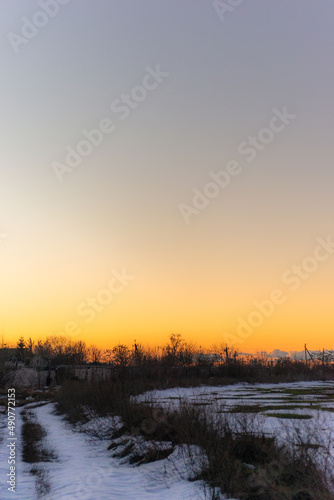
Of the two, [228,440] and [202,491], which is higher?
[228,440]

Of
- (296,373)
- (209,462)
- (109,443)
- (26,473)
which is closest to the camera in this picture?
(209,462)

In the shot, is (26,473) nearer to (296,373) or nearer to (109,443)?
(109,443)

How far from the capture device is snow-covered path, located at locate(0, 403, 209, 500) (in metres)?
10.1

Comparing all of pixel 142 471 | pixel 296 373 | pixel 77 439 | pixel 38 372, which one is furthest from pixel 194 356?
pixel 142 471

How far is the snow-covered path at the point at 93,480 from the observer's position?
33.3 feet

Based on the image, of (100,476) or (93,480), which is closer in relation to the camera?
(93,480)

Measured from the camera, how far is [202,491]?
31.4 feet

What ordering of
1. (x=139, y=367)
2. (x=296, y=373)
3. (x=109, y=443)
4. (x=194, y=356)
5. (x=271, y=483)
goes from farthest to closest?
(x=194, y=356), (x=296, y=373), (x=139, y=367), (x=109, y=443), (x=271, y=483)

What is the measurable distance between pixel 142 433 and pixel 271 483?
27.9 ft

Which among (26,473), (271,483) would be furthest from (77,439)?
(271,483)

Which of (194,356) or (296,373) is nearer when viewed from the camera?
(296,373)

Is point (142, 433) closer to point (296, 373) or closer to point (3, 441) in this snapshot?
point (3, 441)

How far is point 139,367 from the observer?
51.7 metres

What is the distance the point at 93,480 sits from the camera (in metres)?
11.9
